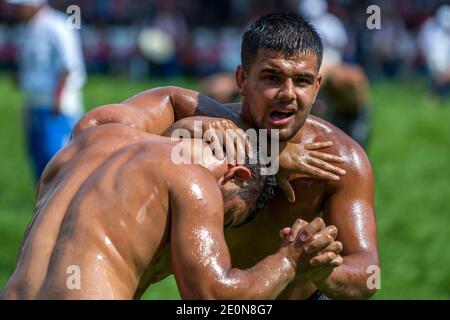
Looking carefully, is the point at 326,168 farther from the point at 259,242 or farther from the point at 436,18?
the point at 436,18

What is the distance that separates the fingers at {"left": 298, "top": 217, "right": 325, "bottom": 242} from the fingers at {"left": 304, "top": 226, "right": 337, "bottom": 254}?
0.06ft

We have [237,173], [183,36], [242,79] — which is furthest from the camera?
[183,36]

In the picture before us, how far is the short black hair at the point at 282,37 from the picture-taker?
17.3 ft

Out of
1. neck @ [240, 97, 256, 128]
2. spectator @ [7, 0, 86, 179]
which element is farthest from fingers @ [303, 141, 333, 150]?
spectator @ [7, 0, 86, 179]

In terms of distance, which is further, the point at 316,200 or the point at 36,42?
the point at 36,42

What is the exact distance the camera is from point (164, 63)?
72.8ft

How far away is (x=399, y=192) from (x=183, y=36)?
38.7 feet

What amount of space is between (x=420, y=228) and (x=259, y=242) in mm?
5179

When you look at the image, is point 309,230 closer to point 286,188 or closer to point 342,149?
point 286,188

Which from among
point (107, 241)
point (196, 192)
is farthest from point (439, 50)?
point (107, 241)

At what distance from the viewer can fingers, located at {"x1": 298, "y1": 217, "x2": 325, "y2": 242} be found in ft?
15.5

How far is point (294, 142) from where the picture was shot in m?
5.62
